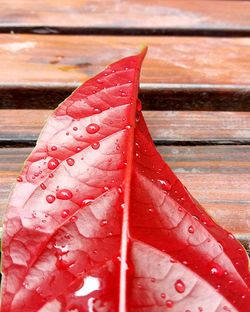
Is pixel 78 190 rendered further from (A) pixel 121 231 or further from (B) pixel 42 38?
(B) pixel 42 38

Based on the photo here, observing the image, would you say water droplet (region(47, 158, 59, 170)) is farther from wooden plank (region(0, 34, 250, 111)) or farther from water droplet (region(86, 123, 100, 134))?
wooden plank (region(0, 34, 250, 111))

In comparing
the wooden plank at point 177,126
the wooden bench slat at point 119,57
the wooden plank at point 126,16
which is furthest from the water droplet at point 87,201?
the wooden plank at point 126,16

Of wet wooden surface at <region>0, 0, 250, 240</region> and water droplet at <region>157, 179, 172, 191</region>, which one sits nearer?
water droplet at <region>157, 179, 172, 191</region>

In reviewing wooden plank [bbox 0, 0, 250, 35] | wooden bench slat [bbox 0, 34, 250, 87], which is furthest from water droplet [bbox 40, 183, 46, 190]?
wooden plank [bbox 0, 0, 250, 35]

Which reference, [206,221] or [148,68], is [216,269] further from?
[148,68]

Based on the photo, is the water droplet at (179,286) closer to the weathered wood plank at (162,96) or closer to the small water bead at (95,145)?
the small water bead at (95,145)

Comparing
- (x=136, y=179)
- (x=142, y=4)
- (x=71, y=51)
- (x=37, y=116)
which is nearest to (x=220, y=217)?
(x=136, y=179)

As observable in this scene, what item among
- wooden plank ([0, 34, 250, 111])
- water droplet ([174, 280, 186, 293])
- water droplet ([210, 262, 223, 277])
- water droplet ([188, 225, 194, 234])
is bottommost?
wooden plank ([0, 34, 250, 111])
